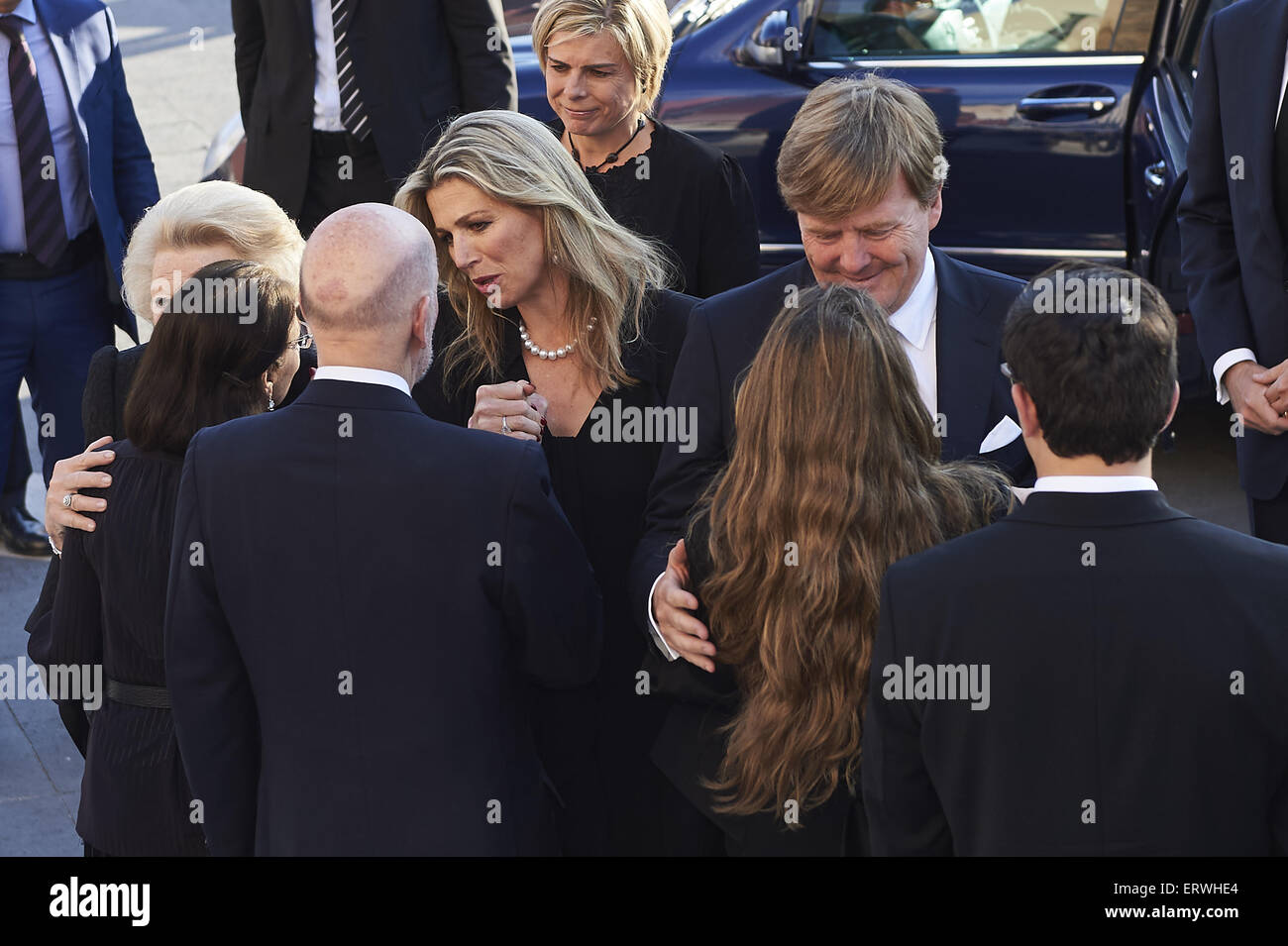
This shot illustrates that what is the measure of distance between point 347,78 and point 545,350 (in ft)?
6.56

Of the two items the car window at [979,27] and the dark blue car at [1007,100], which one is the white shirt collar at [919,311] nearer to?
the dark blue car at [1007,100]

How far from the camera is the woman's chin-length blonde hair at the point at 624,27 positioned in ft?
13.1

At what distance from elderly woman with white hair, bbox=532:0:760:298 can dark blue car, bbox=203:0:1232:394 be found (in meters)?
1.79

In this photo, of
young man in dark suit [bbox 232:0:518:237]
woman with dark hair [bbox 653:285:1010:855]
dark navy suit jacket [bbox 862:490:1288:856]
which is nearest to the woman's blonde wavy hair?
woman with dark hair [bbox 653:285:1010:855]

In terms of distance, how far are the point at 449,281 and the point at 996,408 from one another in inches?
46.5

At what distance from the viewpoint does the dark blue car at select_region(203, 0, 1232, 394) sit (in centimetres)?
548

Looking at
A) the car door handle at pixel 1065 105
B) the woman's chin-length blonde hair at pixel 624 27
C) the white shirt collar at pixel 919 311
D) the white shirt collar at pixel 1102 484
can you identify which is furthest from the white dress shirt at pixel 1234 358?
the car door handle at pixel 1065 105

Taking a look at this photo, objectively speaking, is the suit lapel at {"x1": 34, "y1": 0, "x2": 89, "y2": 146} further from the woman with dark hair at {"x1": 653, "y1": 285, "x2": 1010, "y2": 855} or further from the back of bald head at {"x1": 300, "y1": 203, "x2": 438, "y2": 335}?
the woman with dark hair at {"x1": 653, "y1": 285, "x2": 1010, "y2": 855}

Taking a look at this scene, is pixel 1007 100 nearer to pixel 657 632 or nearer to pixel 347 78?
pixel 347 78

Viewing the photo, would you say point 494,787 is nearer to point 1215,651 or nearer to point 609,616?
point 609,616

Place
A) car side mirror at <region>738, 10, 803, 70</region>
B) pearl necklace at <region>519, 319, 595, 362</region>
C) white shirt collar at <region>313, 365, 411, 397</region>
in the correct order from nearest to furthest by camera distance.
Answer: white shirt collar at <region>313, 365, 411, 397</region> → pearl necklace at <region>519, 319, 595, 362</region> → car side mirror at <region>738, 10, 803, 70</region>

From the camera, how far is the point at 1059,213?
18.6 ft

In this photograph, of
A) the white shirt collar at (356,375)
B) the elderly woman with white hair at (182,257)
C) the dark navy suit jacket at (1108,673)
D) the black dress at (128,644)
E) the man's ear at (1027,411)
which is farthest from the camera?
the elderly woman with white hair at (182,257)

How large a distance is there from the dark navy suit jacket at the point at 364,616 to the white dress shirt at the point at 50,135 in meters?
3.10
